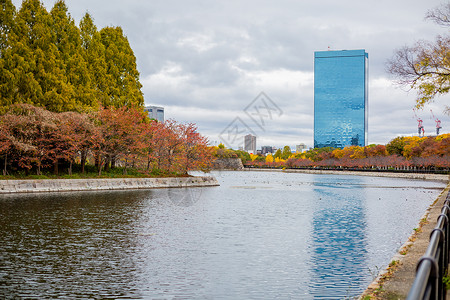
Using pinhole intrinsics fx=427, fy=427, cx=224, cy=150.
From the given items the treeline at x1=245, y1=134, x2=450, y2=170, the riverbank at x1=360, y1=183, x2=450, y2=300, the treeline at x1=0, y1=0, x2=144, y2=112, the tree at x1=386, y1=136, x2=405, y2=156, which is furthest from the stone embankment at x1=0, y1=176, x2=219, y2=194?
the tree at x1=386, y1=136, x2=405, y2=156

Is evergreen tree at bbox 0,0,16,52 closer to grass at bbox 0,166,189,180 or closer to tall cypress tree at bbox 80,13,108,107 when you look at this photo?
tall cypress tree at bbox 80,13,108,107

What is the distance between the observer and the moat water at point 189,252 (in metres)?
8.88

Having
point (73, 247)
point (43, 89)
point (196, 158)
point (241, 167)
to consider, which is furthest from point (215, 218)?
point (241, 167)

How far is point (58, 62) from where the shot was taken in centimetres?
3894

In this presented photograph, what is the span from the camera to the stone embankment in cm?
3102

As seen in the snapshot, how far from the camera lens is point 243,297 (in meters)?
8.47

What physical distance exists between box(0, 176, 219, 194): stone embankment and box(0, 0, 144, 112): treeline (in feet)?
23.5

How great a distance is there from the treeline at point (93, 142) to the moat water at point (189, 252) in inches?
520

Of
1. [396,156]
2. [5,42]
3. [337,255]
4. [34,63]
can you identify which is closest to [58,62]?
[34,63]

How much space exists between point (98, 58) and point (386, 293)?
4371 cm

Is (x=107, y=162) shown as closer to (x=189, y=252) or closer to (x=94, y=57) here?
(x=94, y=57)

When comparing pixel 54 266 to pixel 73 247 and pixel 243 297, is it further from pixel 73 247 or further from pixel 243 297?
pixel 243 297

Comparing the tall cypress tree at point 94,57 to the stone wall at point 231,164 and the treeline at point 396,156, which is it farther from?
the stone wall at point 231,164

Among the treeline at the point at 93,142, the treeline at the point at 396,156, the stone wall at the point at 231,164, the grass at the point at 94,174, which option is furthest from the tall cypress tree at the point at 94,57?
the stone wall at the point at 231,164
